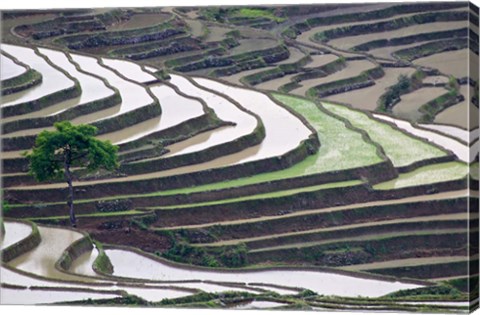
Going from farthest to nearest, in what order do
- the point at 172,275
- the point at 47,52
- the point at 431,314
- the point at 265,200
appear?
1. the point at 47,52
2. the point at 265,200
3. the point at 172,275
4. the point at 431,314

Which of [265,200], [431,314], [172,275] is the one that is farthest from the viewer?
[265,200]

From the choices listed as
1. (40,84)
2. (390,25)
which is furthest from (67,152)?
(390,25)

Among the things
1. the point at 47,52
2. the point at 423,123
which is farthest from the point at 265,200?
the point at 47,52

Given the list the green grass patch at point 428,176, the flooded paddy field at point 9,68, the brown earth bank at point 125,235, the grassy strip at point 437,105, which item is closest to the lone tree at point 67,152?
the brown earth bank at point 125,235

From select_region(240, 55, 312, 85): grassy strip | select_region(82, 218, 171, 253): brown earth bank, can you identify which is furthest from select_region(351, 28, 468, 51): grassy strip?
select_region(82, 218, 171, 253): brown earth bank

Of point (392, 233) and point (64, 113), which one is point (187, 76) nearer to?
point (64, 113)

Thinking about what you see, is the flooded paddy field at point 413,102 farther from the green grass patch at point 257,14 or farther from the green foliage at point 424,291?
the green foliage at point 424,291

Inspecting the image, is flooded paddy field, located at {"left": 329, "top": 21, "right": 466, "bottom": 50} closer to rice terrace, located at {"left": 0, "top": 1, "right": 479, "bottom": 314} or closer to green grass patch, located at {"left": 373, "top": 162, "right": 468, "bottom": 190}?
rice terrace, located at {"left": 0, "top": 1, "right": 479, "bottom": 314}

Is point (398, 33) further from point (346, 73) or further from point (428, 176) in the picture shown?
point (428, 176)
